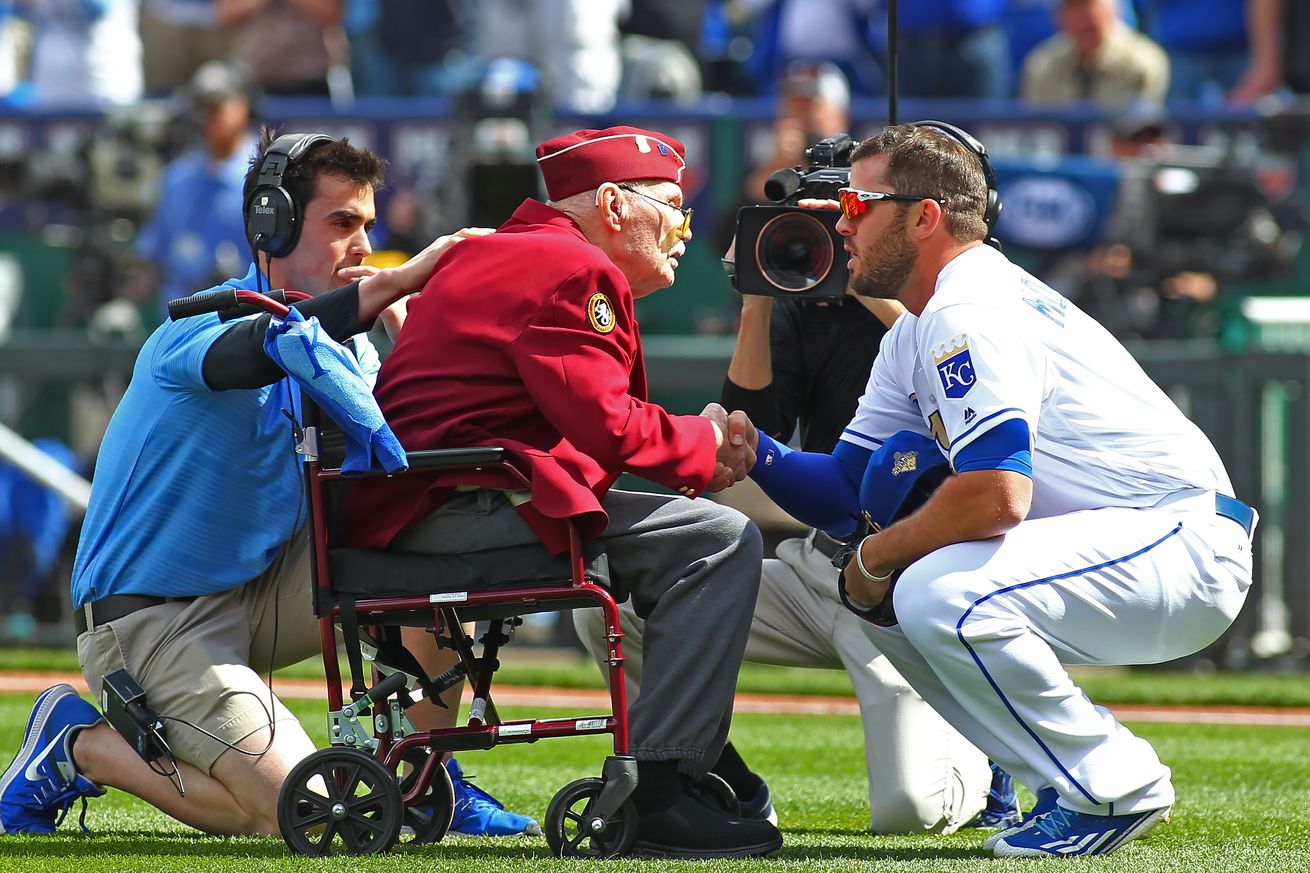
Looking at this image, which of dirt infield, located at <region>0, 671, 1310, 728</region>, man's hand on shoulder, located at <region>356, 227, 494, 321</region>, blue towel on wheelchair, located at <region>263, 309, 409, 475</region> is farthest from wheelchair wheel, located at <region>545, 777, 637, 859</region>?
dirt infield, located at <region>0, 671, 1310, 728</region>

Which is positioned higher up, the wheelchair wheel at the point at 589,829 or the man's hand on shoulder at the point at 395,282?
the man's hand on shoulder at the point at 395,282

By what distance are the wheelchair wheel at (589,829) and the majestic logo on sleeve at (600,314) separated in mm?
910

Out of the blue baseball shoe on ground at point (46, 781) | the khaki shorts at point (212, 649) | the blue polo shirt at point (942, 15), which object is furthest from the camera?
the blue polo shirt at point (942, 15)

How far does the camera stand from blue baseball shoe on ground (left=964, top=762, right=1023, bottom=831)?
495 cm

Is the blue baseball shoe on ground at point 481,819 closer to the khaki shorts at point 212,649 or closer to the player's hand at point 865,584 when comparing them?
the khaki shorts at point 212,649

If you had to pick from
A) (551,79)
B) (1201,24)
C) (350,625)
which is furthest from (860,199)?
(1201,24)

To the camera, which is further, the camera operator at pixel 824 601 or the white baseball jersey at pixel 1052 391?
the camera operator at pixel 824 601

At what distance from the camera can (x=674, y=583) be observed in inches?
160

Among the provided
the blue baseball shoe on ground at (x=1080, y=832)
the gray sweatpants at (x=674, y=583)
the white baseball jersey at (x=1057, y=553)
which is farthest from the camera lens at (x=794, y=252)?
the blue baseball shoe on ground at (x=1080, y=832)

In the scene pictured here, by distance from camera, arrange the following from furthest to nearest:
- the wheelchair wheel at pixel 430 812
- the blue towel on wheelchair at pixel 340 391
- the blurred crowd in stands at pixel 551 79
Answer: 1. the blurred crowd in stands at pixel 551 79
2. the wheelchair wheel at pixel 430 812
3. the blue towel on wheelchair at pixel 340 391

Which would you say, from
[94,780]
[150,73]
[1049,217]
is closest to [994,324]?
Answer: [94,780]

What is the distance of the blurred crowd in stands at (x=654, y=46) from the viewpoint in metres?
10.6

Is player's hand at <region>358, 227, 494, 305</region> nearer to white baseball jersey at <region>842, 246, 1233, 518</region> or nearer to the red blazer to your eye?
the red blazer

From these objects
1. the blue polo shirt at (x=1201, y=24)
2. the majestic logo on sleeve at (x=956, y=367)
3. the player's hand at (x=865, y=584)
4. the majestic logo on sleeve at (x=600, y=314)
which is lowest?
the player's hand at (x=865, y=584)
